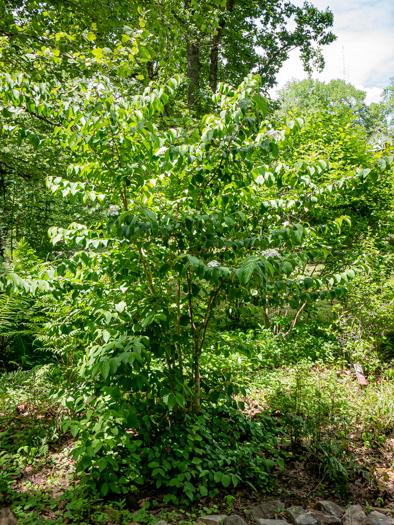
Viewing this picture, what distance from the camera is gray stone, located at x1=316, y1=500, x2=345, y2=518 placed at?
7.90ft

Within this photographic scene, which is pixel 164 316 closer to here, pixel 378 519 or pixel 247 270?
pixel 247 270

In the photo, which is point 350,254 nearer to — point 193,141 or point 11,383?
point 193,141

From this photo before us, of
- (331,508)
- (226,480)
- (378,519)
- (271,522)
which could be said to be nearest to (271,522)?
(271,522)

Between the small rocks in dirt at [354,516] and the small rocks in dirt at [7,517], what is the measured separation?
2042 mm

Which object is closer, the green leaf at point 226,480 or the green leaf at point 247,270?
the green leaf at point 247,270

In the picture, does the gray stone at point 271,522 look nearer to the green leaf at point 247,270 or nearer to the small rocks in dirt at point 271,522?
the small rocks in dirt at point 271,522

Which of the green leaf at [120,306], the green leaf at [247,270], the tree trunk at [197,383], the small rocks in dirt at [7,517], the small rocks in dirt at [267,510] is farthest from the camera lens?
the tree trunk at [197,383]

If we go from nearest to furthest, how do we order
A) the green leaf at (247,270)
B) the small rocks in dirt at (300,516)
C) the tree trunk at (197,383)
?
the green leaf at (247,270), the small rocks in dirt at (300,516), the tree trunk at (197,383)

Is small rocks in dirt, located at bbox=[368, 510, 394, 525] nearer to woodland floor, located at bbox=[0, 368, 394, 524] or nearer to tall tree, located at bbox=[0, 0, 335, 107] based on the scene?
woodland floor, located at bbox=[0, 368, 394, 524]

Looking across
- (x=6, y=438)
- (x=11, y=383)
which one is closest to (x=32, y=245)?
(x=11, y=383)

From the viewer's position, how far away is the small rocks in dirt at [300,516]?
2215 millimetres

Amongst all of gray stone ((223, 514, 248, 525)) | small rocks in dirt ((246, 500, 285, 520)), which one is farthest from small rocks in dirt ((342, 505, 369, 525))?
gray stone ((223, 514, 248, 525))

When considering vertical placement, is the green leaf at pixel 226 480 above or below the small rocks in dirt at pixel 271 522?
above

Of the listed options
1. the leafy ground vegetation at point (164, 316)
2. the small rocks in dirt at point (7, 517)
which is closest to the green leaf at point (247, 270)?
the leafy ground vegetation at point (164, 316)
